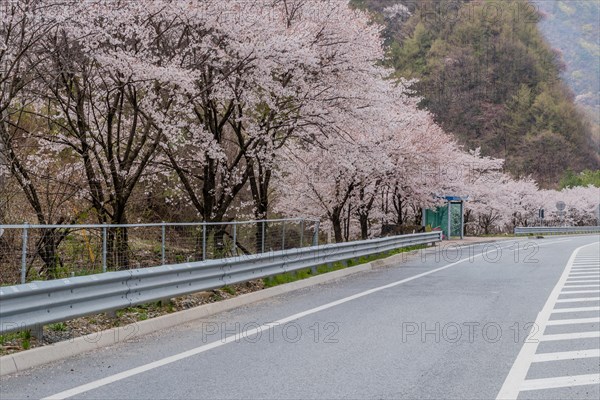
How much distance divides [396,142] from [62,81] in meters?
19.9

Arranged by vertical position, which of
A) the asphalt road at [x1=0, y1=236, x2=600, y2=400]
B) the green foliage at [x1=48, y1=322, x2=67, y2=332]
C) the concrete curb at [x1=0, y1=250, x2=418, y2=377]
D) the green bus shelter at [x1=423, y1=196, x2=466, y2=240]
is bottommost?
the asphalt road at [x1=0, y1=236, x2=600, y2=400]

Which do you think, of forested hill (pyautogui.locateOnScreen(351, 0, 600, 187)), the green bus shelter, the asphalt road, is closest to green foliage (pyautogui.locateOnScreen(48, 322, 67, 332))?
the asphalt road

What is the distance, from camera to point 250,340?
28.7 feet

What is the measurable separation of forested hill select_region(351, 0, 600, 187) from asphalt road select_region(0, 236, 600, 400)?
290ft

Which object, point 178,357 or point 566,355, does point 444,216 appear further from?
point 178,357

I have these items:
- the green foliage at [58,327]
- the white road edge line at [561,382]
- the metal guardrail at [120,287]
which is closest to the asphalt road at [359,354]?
the white road edge line at [561,382]

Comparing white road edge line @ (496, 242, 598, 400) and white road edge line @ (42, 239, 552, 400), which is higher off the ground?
white road edge line @ (42, 239, 552, 400)

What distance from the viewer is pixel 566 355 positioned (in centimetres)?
798

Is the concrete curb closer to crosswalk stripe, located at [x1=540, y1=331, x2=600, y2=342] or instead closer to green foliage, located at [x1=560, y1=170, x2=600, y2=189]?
crosswalk stripe, located at [x1=540, y1=331, x2=600, y2=342]

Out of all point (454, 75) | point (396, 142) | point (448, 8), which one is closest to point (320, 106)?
point (396, 142)

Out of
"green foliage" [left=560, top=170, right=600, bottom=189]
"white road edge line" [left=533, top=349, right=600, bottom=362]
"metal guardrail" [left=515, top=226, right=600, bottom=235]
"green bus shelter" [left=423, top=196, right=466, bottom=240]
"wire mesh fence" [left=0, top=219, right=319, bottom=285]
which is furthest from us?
"green foliage" [left=560, top=170, right=600, bottom=189]

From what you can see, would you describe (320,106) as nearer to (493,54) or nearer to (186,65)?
(186,65)

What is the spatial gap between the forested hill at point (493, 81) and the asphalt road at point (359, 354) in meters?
88.4

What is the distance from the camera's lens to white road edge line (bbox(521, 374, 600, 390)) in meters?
6.52
